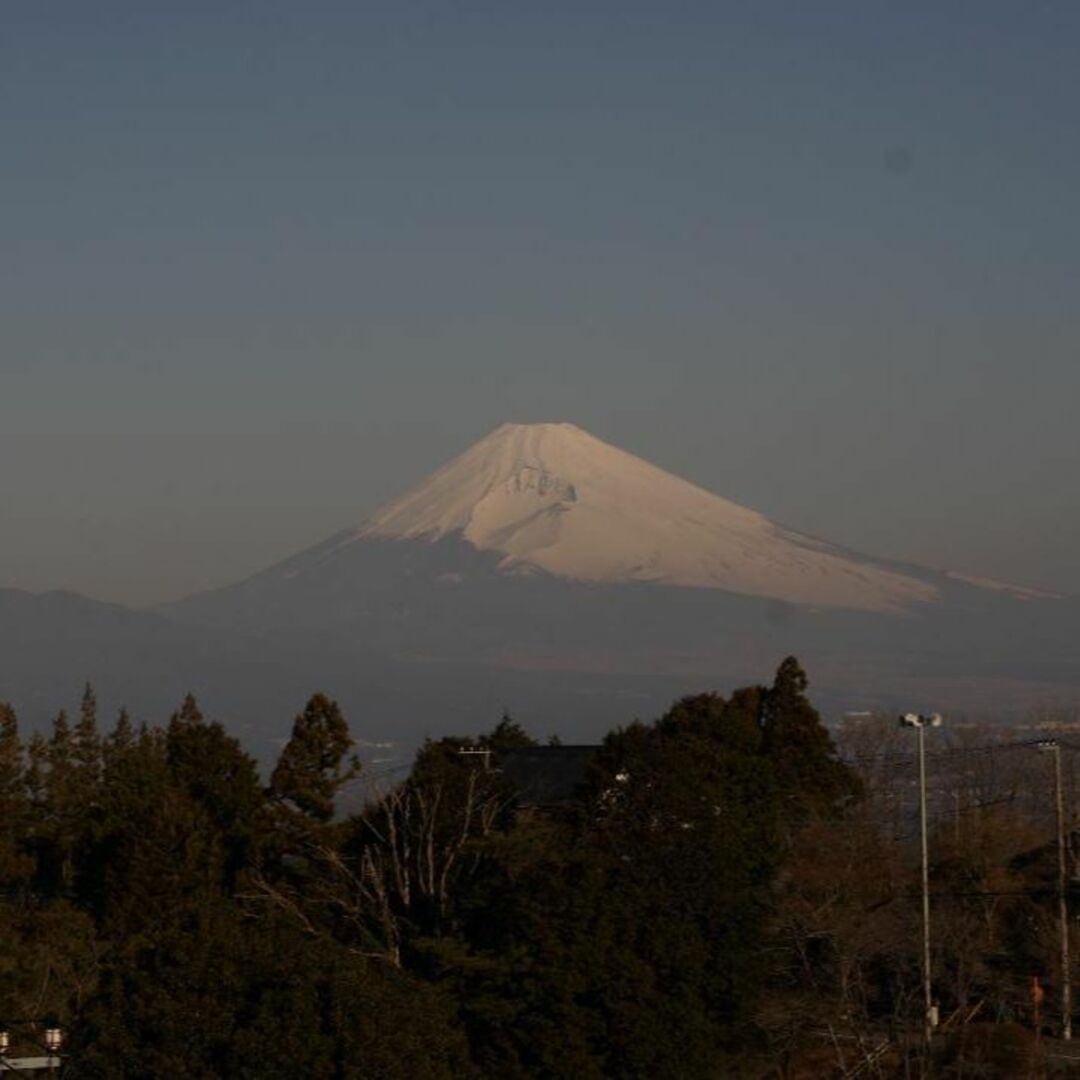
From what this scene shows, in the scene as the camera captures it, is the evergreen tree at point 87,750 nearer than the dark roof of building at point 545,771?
Yes

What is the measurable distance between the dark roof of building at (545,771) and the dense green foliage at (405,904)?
7.70ft

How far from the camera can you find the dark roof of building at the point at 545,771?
5809cm

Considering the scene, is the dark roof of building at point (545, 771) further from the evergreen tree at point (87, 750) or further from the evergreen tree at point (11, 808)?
the evergreen tree at point (11, 808)

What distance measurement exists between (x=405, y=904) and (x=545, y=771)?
22811 mm

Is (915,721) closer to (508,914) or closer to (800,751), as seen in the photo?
(508,914)

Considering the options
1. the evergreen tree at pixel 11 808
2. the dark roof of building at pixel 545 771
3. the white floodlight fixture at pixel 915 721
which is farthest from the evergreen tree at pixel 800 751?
the white floodlight fixture at pixel 915 721

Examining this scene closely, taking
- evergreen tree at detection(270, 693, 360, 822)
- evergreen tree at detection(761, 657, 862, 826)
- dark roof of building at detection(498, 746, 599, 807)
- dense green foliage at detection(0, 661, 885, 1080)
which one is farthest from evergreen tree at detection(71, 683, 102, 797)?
evergreen tree at detection(761, 657, 862, 826)

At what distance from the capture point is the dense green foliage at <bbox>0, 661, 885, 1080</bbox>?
1054 inches

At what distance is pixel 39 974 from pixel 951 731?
10862 centimetres

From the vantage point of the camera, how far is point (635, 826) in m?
42.0

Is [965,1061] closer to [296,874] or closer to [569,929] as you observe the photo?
[569,929]

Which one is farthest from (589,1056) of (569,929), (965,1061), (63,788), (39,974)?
(63,788)

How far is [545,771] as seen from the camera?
200 ft

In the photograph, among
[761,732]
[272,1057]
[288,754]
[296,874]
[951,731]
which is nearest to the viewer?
[272,1057]
